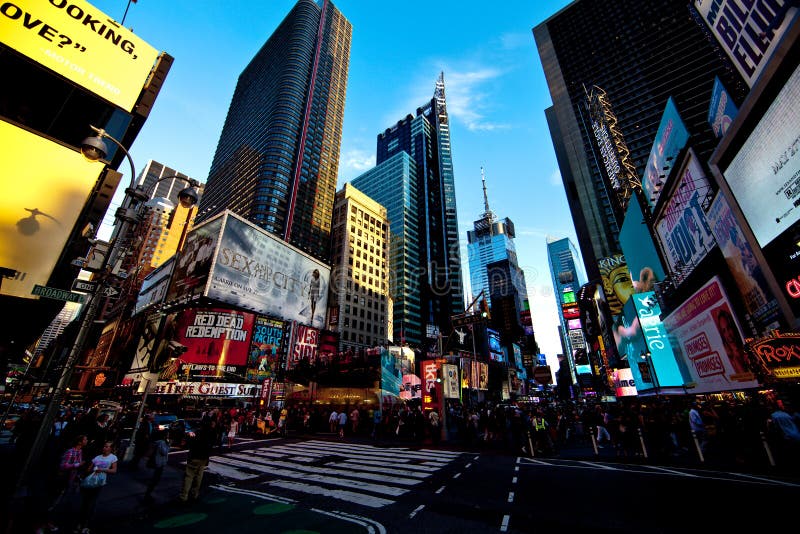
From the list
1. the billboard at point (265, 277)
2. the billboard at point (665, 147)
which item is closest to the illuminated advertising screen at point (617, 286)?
the billboard at point (665, 147)

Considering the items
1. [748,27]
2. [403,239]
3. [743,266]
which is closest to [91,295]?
[748,27]

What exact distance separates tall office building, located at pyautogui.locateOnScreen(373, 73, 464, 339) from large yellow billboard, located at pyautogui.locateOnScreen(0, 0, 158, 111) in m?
103

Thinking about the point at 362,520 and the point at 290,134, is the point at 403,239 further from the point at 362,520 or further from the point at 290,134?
the point at 362,520

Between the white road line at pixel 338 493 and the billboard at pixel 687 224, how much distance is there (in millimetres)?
22177

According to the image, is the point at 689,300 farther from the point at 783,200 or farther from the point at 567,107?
the point at 567,107

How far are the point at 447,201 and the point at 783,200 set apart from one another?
134335mm

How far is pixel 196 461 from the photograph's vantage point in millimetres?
7574

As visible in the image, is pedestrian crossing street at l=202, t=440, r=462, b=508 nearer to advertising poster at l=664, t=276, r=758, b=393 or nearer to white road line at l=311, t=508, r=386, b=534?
white road line at l=311, t=508, r=386, b=534

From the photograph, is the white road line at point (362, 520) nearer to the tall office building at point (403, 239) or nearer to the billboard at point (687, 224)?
the billboard at point (687, 224)

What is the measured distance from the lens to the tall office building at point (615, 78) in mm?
57031

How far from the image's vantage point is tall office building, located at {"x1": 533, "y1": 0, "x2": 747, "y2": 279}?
57031 millimetres

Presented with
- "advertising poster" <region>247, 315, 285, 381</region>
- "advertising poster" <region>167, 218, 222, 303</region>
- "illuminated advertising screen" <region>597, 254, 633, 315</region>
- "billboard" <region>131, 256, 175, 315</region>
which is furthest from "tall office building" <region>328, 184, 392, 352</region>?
"illuminated advertising screen" <region>597, 254, 633, 315</region>

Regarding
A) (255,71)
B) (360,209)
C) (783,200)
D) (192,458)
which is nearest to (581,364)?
(360,209)

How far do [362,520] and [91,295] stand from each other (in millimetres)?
7656
